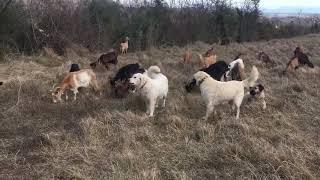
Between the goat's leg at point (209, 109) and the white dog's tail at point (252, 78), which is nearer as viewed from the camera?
the goat's leg at point (209, 109)

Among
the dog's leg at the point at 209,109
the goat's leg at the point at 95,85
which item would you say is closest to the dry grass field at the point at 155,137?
the dog's leg at the point at 209,109

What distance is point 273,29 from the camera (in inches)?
1679

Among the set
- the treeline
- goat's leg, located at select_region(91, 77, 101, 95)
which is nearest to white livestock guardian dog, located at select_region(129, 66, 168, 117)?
goat's leg, located at select_region(91, 77, 101, 95)

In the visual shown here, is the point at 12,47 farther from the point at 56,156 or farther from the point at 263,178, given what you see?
the point at 263,178

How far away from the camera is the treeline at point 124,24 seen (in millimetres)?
19250

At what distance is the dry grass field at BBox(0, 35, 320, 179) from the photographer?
5.93 metres

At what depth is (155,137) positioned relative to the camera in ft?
23.7

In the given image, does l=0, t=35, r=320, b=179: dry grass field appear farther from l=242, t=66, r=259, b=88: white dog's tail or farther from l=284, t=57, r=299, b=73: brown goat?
l=284, t=57, r=299, b=73: brown goat

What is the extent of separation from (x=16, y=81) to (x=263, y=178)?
773 cm

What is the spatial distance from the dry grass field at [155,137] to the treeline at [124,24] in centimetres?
806

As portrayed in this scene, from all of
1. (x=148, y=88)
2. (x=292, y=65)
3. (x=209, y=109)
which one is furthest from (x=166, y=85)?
(x=292, y=65)

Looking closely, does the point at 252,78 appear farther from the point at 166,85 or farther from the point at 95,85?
the point at 95,85

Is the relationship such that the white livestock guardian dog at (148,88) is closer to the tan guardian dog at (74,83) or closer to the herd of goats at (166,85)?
the herd of goats at (166,85)

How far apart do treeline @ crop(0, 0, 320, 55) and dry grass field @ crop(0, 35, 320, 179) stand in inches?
317
